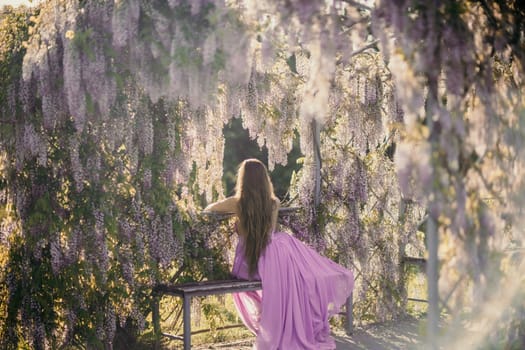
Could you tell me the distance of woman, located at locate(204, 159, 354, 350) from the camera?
5.87 m

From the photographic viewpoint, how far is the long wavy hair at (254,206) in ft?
19.4

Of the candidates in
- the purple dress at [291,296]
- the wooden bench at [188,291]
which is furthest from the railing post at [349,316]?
the wooden bench at [188,291]

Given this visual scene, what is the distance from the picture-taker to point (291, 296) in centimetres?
593

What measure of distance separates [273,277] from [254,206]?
0.50 meters

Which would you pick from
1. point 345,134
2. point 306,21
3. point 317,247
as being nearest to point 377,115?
point 345,134

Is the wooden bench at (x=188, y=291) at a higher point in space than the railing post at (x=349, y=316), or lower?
higher

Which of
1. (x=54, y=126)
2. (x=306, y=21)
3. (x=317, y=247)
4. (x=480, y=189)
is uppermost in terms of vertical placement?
(x=306, y=21)

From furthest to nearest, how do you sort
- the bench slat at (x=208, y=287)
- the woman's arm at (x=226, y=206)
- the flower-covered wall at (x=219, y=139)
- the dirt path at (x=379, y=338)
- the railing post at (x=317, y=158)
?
the railing post at (x=317, y=158) < the dirt path at (x=379, y=338) < the woman's arm at (x=226, y=206) < the bench slat at (x=208, y=287) < the flower-covered wall at (x=219, y=139)

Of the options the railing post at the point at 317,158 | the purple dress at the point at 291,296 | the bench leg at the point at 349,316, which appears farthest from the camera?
the railing post at the point at 317,158

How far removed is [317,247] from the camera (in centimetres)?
710

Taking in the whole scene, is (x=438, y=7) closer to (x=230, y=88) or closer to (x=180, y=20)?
(x=180, y=20)

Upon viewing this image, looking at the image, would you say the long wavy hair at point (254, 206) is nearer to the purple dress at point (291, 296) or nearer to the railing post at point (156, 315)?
the purple dress at point (291, 296)

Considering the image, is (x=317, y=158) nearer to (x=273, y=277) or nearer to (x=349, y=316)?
(x=349, y=316)

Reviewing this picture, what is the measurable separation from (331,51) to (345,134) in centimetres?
346
